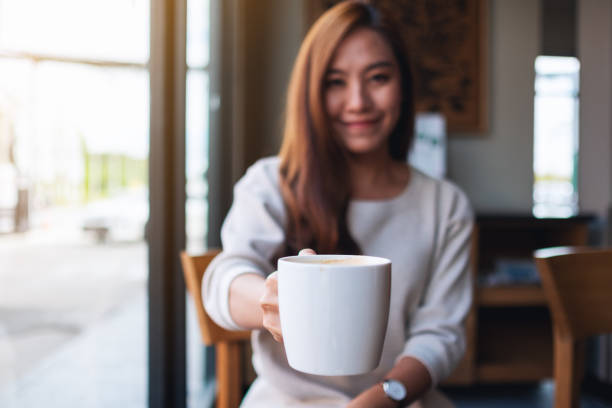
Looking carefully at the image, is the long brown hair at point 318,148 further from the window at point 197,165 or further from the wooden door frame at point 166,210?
the window at point 197,165

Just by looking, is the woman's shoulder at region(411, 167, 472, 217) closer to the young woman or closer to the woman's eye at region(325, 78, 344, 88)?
the young woman

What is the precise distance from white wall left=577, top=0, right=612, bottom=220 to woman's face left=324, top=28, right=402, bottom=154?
2310mm

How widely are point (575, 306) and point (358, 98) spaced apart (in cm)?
54

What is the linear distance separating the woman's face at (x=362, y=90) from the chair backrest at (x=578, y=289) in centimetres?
35

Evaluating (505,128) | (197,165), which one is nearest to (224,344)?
(197,165)

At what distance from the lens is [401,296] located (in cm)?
88

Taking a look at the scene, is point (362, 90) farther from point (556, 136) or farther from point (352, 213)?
point (556, 136)

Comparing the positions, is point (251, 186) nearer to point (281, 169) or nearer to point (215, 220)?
point (281, 169)

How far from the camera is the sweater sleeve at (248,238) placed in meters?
0.66

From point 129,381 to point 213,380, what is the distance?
933mm

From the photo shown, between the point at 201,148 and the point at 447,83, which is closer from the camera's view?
the point at 201,148

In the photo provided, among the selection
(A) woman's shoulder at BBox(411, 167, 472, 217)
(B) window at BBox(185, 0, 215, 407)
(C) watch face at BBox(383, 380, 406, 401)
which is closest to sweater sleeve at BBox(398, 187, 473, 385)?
(A) woman's shoulder at BBox(411, 167, 472, 217)

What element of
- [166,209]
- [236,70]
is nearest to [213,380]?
[166,209]

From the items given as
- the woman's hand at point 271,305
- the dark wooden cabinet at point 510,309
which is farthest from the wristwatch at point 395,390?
the dark wooden cabinet at point 510,309
